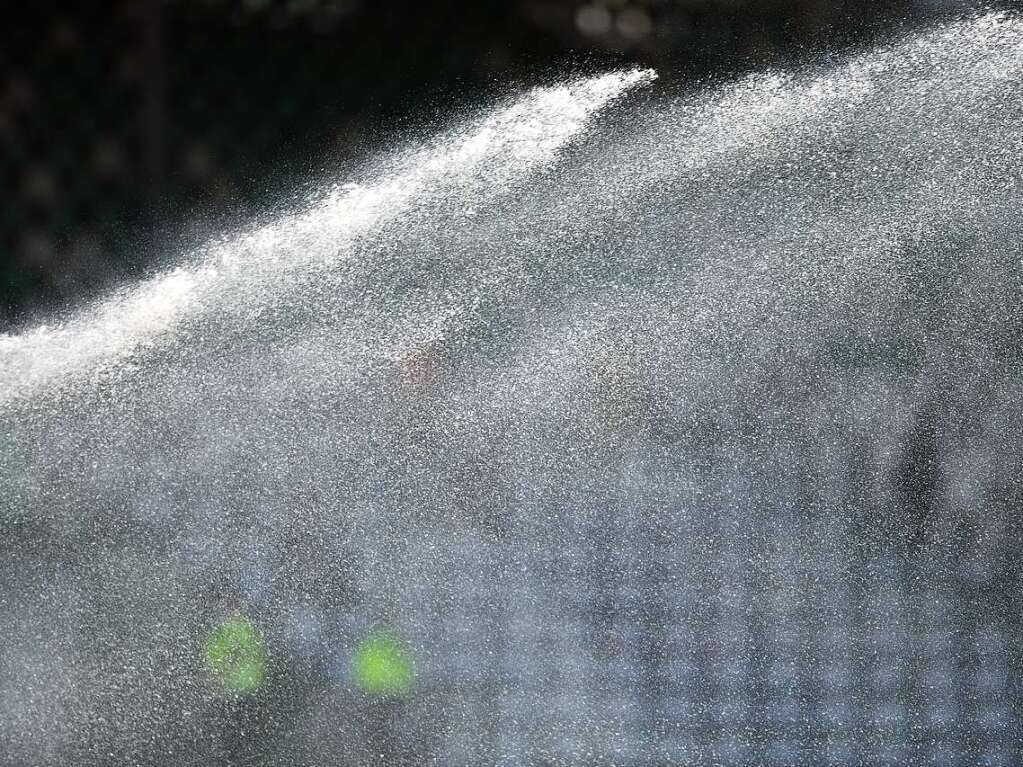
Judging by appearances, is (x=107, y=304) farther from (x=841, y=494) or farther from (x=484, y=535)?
(x=841, y=494)

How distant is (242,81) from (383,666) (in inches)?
69.0

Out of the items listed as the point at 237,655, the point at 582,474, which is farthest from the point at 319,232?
the point at 237,655

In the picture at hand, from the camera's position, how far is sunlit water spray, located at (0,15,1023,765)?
2.24 meters

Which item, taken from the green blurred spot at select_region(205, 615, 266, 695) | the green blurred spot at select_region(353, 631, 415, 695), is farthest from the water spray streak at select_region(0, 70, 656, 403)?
the green blurred spot at select_region(353, 631, 415, 695)

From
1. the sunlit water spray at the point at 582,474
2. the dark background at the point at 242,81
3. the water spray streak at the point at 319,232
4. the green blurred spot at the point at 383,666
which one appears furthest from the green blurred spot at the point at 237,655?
the dark background at the point at 242,81

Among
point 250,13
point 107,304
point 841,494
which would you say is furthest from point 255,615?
point 250,13

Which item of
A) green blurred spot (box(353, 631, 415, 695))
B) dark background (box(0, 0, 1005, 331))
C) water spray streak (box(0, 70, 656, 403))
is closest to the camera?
green blurred spot (box(353, 631, 415, 695))

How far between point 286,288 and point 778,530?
1.28 m

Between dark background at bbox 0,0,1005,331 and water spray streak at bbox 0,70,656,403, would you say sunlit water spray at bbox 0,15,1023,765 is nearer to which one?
water spray streak at bbox 0,70,656,403

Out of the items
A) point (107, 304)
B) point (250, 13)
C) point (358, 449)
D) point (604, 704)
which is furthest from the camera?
point (250, 13)

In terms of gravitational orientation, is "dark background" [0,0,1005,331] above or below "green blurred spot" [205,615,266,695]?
above

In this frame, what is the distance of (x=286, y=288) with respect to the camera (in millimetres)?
2520

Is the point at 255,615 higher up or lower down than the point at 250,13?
lower down

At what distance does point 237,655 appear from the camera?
7.43 ft
